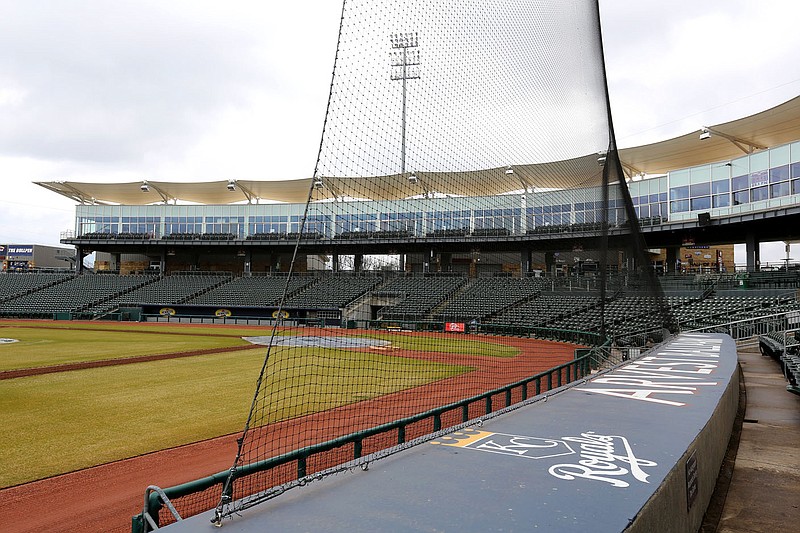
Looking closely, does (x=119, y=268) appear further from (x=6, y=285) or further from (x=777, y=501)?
(x=777, y=501)

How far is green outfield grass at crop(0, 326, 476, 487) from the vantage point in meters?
7.82

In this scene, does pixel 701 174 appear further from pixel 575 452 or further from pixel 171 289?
pixel 171 289

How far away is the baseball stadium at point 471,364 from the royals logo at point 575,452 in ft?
0.12

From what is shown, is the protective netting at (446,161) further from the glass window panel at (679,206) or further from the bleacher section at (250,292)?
the bleacher section at (250,292)

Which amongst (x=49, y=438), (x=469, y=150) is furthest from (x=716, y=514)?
(x=49, y=438)

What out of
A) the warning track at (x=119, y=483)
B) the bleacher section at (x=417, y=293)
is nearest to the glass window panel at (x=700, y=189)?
the bleacher section at (x=417, y=293)

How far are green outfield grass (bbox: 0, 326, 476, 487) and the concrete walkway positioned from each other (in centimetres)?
729

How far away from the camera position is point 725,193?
31062mm

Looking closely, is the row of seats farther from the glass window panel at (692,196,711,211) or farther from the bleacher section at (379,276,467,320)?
the bleacher section at (379,276,467,320)

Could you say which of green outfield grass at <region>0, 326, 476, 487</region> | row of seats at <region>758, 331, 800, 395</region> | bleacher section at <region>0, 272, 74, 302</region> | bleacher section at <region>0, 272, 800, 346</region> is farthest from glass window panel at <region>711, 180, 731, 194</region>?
bleacher section at <region>0, 272, 74, 302</region>

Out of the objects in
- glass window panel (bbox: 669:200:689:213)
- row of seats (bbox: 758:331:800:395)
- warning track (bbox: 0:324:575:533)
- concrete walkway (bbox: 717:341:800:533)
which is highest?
glass window panel (bbox: 669:200:689:213)

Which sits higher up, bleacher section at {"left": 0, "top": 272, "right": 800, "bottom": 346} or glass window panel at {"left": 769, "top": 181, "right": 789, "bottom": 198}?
glass window panel at {"left": 769, "top": 181, "right": 789, "bottom": 198}

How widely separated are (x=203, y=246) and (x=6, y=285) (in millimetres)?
20715

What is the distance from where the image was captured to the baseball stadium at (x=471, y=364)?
409 cm
